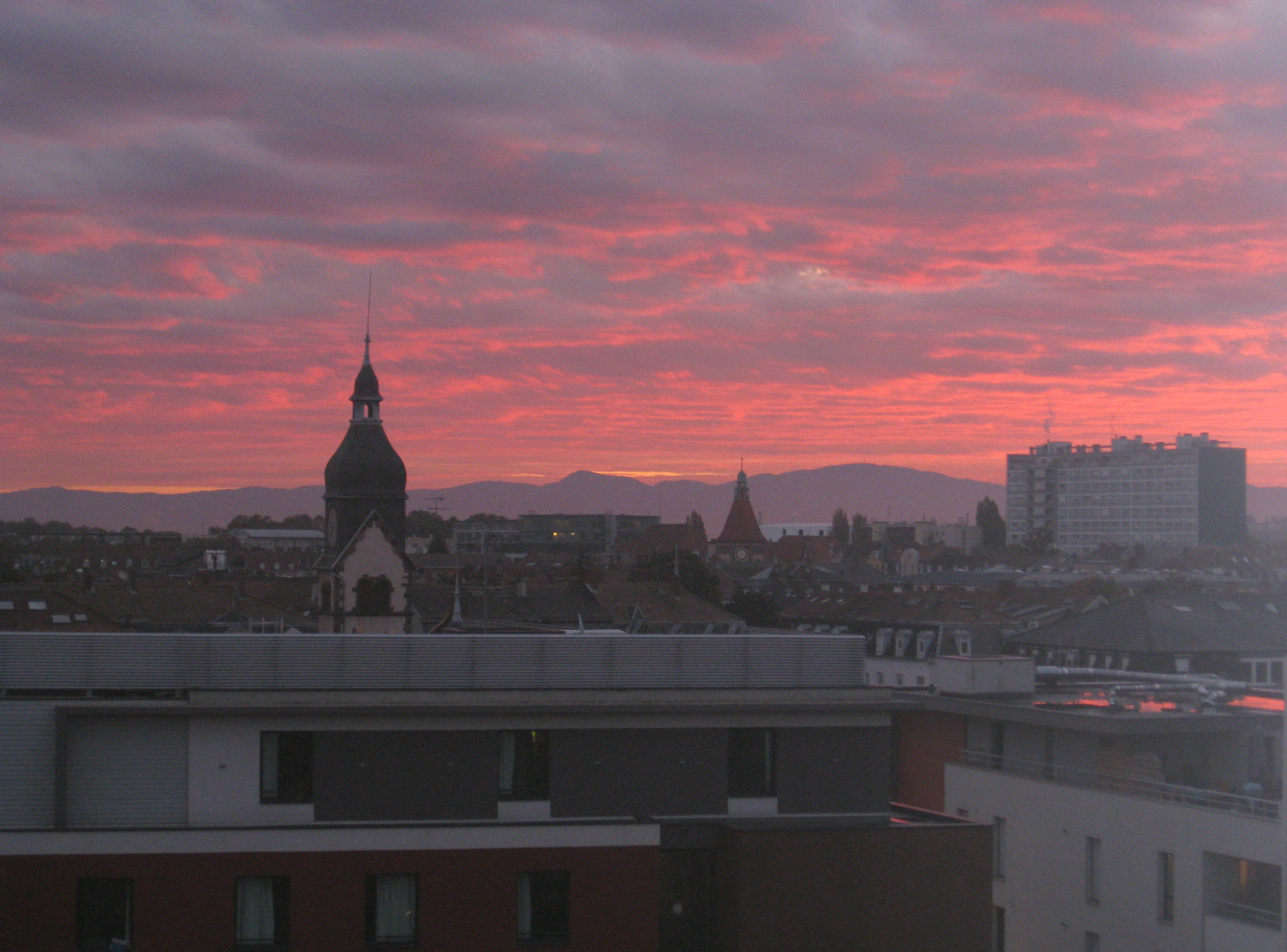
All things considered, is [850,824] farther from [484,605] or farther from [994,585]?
[994,585]

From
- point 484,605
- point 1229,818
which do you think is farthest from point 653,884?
point 484,605

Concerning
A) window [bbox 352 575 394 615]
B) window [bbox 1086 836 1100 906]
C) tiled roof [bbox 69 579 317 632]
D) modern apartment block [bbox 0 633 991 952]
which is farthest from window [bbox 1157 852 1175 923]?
tiled roof [bbox 69 579 317 632]

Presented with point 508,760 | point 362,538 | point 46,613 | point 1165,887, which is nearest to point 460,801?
point 508,760

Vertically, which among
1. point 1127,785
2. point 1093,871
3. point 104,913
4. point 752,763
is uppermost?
point 752,763

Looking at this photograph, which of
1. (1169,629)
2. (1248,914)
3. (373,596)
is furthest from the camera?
(1169,629)

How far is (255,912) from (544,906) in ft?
11.8

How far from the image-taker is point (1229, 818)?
22766mm

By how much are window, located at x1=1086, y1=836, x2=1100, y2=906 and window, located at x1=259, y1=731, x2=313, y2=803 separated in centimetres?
1440

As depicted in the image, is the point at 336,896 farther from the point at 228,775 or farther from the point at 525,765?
the point at 525,765

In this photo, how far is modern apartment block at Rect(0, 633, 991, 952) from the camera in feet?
58.3

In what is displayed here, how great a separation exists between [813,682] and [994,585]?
104 meters

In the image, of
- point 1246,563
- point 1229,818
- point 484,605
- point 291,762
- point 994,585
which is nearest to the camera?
point 291,762

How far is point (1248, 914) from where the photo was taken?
74.1 ft

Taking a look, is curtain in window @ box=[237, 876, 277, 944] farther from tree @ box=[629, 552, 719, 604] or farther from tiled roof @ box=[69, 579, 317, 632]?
tree @ box=[629, 552, 719, 604]
